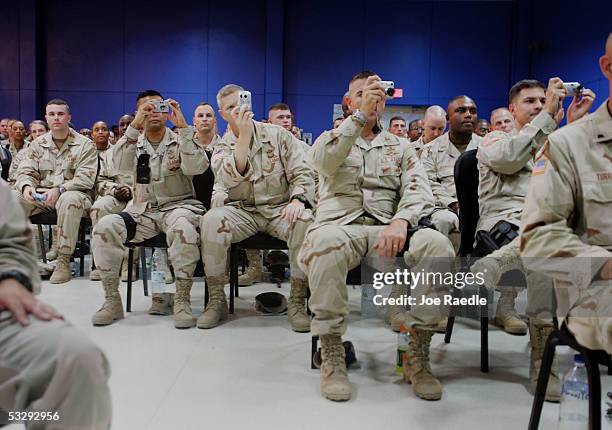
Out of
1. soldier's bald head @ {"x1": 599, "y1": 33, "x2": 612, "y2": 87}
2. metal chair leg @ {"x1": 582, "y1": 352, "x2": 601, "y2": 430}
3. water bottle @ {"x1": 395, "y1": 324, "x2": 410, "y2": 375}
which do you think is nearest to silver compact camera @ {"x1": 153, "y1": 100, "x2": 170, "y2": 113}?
water bottle @ {"x1": 395, "y1": 324, "x2": 410, "y2": 375}

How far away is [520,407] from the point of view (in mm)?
1899

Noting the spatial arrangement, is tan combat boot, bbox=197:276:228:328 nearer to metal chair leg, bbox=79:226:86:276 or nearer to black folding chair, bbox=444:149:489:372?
black folding chair, bbox=444:149:489:372

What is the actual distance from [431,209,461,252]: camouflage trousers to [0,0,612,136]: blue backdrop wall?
20.1 feet

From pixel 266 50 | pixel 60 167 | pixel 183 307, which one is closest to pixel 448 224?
pixel 183 307

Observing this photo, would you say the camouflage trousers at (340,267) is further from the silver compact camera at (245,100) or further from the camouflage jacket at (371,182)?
the silver compact camera at (245,100)

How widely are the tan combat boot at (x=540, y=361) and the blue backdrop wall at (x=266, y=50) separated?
7.16m

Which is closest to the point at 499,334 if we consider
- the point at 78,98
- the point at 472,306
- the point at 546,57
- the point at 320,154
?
the point at 472,306

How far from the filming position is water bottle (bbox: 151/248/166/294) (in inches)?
122

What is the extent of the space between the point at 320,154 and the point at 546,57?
7.39 metres

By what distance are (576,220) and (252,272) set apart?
9.18ft

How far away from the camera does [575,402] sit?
1.73 m

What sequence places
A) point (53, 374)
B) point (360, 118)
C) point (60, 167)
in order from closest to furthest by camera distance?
point (53, 374)
point (360, 118)
point (60, 167)

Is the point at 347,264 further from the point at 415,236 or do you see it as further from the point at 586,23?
the point at 586,23

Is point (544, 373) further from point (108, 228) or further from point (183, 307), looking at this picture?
point (108, 228)
